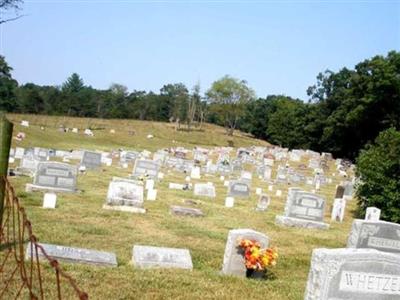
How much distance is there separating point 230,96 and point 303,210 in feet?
255

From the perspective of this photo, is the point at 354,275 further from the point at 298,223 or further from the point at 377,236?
the point at 298,223

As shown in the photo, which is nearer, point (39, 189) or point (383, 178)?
point (39, 189)

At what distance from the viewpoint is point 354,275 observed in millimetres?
6008

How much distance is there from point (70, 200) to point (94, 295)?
26.8ft

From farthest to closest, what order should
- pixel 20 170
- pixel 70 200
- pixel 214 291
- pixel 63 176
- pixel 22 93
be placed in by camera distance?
pixel 22 93 < pixel 20 170 < pixel 63 176 < pixel 70 200 < pixel 214 291

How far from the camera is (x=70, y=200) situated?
1442 cm

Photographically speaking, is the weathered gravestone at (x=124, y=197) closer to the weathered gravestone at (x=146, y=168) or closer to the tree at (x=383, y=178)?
the tree at (x=383, y=178)

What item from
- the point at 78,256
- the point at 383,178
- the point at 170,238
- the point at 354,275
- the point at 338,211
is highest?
the point at 383,178

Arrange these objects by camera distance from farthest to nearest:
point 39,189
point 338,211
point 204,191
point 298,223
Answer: point 204,191, point 338,211, point 39,189, point 298,223

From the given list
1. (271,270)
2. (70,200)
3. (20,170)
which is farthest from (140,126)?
(271,270)

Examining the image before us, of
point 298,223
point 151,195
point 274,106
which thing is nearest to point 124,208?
point 151,195

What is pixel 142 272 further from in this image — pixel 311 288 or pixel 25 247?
pixel 311 288

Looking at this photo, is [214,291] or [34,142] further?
[34,142]

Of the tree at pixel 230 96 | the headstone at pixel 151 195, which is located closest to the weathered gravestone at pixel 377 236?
the headstone at pixel 151 195
